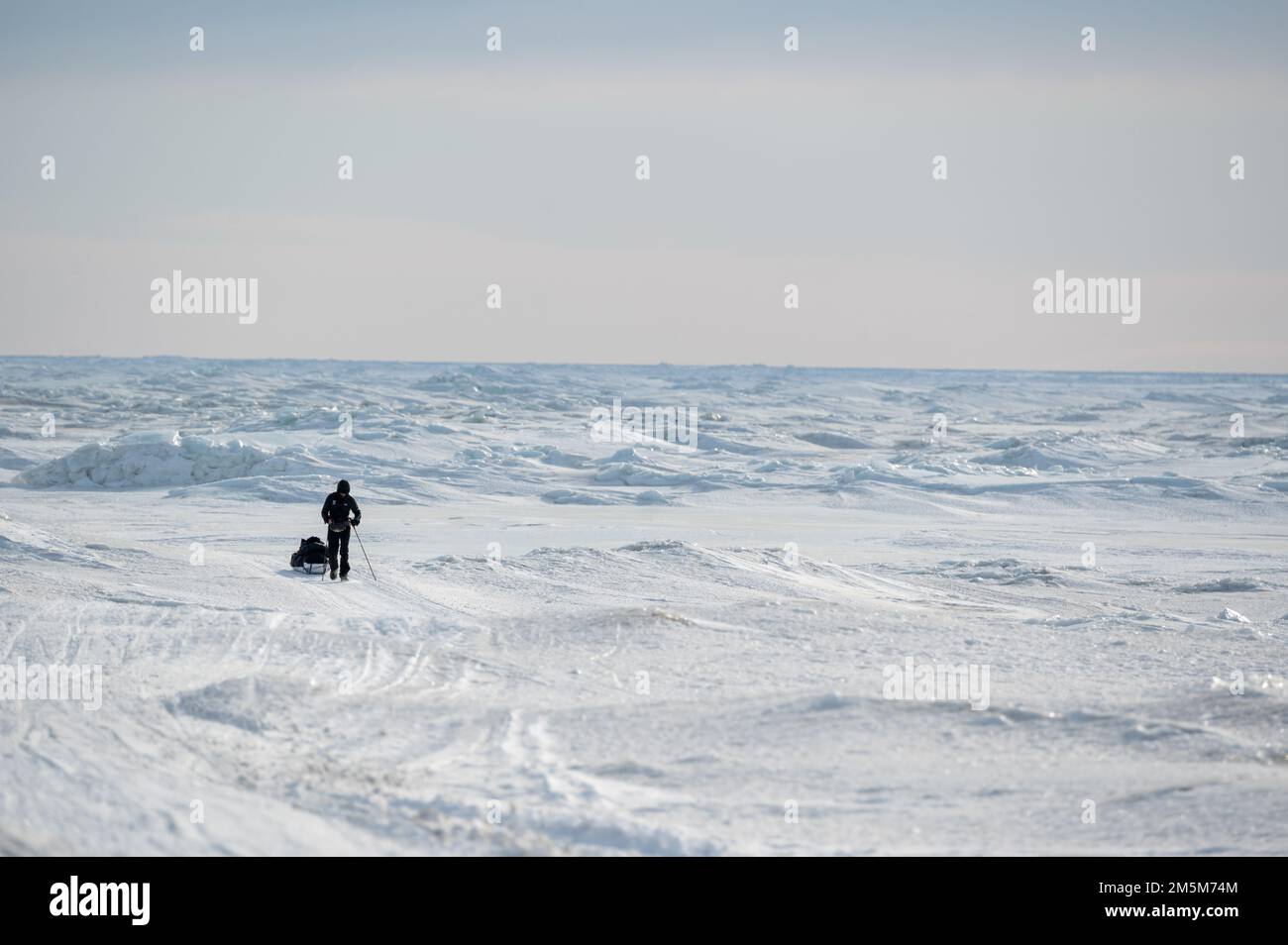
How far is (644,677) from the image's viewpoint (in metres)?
9.31

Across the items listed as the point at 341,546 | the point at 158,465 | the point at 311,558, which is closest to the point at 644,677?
the point at 341,546

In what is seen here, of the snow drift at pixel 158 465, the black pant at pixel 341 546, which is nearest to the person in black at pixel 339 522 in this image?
the black pant at pixel 341 546

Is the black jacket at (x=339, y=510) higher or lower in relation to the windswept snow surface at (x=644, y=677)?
higher

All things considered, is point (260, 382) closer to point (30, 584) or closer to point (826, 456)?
point (826, 456)

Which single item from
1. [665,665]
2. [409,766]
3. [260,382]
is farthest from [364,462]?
[260,382]

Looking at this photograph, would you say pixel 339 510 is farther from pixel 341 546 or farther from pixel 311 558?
pixel 311 558

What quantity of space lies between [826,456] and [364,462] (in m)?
14.7

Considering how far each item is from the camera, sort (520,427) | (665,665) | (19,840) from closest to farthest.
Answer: (19,840)
(665,665)
(520,427)

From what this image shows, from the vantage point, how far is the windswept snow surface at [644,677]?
6.11m

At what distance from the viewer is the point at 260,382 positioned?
7744 cm

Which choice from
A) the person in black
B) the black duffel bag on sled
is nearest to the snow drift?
the black duffel bag on sled

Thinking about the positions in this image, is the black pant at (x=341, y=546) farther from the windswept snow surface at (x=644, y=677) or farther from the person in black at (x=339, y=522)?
the windswept snow surface at (x=644, y=677)

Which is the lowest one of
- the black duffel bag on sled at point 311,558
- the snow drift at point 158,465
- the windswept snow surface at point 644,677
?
the windswept snow surface at point 644,677

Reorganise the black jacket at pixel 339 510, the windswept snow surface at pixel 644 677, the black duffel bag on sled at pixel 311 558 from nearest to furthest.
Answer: the windswept snow surface at pixel 644 677
the black jacket at pixel 339 510
the black duffel bag on sled at pixel 311 558
